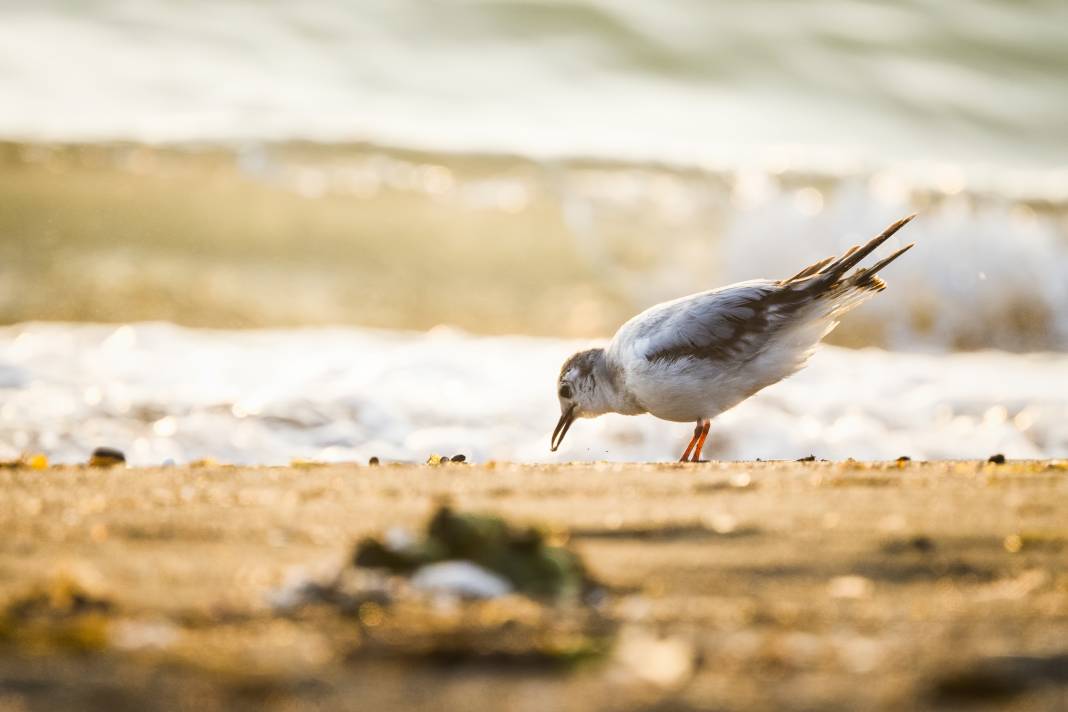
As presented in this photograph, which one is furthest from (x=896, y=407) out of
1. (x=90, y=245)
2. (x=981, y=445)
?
(x=90, y=245)

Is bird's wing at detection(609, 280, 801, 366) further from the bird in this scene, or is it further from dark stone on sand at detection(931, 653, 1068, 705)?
dark stone on sand at detection(931, 653, 1068, 705)

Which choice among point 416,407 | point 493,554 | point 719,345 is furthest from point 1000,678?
point 416,407

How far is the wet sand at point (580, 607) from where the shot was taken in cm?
181

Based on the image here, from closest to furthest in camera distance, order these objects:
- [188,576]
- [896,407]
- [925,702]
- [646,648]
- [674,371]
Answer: [925,702] → [646,648] → [188,576] → [674,371] → [896,407]

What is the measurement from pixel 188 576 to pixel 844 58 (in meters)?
16.4

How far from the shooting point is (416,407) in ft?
23.2

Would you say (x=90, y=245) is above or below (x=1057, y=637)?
above

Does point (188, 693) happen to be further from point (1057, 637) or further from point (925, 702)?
point (1057, 637)

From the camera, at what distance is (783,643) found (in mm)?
2023

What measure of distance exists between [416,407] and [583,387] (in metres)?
1.39

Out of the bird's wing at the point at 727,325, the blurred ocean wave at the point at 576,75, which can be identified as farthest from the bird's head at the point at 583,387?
the blurred ocean wave at the point at 576,75

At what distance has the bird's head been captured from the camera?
19.4 feet

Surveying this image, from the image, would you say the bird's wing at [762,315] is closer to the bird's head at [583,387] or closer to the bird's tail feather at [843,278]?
the bird's tail feather at [843,278]

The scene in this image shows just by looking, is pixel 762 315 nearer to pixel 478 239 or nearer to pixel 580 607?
pixel 580 607
